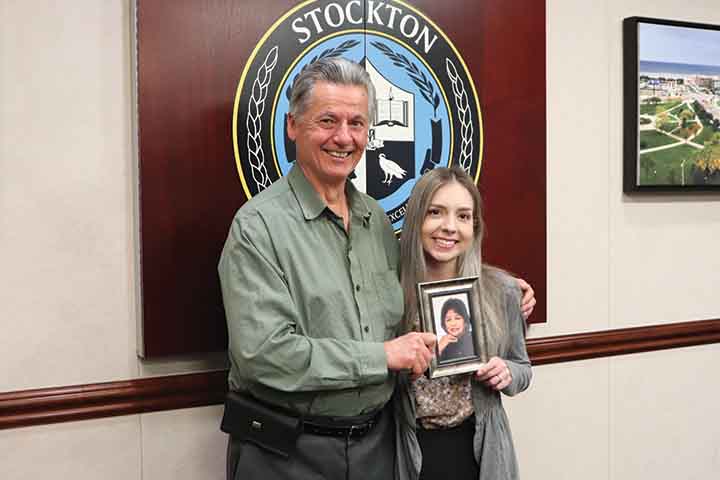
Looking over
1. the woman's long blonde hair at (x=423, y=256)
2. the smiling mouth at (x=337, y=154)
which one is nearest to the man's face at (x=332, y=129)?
the smiling mouth at (x=337, y=154)

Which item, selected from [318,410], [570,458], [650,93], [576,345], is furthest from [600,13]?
[318,410]

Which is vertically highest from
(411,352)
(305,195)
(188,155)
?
(188,155)

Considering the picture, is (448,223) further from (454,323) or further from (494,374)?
(494,374)

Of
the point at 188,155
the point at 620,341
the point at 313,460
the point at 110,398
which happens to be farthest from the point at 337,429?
the point at 620,341

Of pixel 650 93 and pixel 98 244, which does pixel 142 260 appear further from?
pixel 650 93

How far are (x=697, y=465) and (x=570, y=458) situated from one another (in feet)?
2.15

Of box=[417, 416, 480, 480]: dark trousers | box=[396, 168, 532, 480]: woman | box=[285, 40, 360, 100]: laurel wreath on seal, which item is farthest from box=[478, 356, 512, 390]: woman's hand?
box=[285, 40, 360, 100]: laurel wreath on seal

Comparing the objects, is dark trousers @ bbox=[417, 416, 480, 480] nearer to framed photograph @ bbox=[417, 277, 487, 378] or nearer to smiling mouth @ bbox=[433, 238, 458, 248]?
framed photograph @ bbox=[417, 277, 487, 378]

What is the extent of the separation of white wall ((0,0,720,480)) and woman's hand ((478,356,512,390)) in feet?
2.64

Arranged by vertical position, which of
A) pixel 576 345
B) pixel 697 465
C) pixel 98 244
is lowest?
pixel 697 465

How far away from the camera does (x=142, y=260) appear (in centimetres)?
213

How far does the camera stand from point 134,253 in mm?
2180

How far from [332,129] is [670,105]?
65.0 inches

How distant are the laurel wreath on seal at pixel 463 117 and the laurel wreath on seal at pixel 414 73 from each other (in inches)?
3.2
